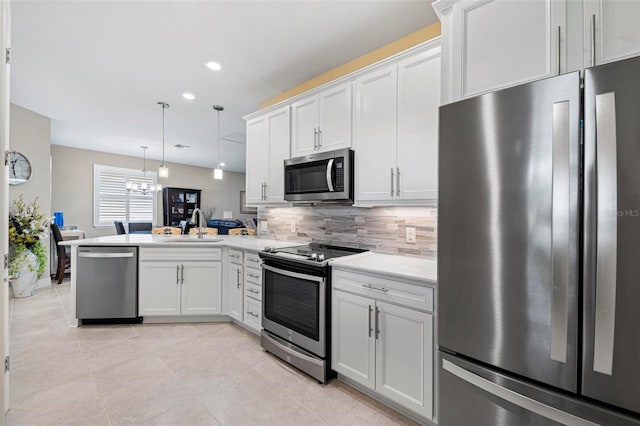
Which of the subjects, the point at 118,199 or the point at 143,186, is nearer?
the point at 143,186

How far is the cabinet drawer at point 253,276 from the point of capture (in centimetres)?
285

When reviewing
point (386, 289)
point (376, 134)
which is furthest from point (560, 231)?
point (376, 134)

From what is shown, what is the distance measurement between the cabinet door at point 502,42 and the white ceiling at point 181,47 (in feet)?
2.75

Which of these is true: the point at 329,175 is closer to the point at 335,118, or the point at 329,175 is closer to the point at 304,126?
the point at 335,118

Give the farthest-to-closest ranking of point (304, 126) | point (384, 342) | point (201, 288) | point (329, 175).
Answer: point (201, 288), point (304, 126), point (329, 175), point (384, 342)

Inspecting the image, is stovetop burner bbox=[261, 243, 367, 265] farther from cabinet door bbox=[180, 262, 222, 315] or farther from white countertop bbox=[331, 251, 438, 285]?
cabinet door bbox=[180, 262, 222, 315]

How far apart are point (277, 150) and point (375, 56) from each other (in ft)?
4.40

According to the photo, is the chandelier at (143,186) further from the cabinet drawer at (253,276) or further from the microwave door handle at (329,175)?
the microwave door handle at (329,175)

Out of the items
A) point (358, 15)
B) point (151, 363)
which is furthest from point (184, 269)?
point (358, 15)

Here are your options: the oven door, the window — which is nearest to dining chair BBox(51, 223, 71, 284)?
the window

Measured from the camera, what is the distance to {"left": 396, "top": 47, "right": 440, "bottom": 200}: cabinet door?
6.61ft

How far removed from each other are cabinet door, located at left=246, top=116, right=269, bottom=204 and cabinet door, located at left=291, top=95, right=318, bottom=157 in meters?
0.45

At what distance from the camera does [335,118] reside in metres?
2.63

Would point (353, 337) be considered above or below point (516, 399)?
below
